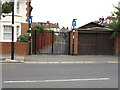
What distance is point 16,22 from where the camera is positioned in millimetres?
22953

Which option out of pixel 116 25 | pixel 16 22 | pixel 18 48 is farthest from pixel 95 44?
pixel 16 22

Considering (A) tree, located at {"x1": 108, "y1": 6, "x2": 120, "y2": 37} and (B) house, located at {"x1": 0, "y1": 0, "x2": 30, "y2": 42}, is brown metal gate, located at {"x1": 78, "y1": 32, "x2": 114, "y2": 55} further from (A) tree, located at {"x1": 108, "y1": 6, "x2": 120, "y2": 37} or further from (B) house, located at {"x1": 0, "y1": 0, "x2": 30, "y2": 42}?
(B) house, located at {"x1": 0, "y1": 0, "x2": 30, "y2": 42}

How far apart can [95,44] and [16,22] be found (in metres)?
8.57

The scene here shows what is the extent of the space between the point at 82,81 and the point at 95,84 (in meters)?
0.69

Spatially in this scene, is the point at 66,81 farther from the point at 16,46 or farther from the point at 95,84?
the point at 16,46

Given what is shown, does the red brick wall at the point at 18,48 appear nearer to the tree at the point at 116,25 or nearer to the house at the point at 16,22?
the house at the point at 16,22

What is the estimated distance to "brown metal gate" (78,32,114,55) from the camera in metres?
19.1

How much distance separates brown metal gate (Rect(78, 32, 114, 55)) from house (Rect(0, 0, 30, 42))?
735cm

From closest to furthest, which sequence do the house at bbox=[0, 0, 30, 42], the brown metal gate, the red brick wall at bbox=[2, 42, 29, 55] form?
1. the red brick wall at bbox=[2, 42, 29, 55]
2. the brown metal gate
3. the house at bbox=[0, 0, 30, 42]

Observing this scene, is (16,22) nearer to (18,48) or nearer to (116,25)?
(18,48)

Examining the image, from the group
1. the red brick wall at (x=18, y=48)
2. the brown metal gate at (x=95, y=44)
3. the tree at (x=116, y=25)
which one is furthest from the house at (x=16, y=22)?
the tree at (x=116, y=25)

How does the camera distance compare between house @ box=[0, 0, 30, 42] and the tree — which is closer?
the tree

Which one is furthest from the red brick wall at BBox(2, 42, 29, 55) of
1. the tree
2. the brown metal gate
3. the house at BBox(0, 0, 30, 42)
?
the tree

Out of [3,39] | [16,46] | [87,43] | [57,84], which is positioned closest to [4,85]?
[57,84]
